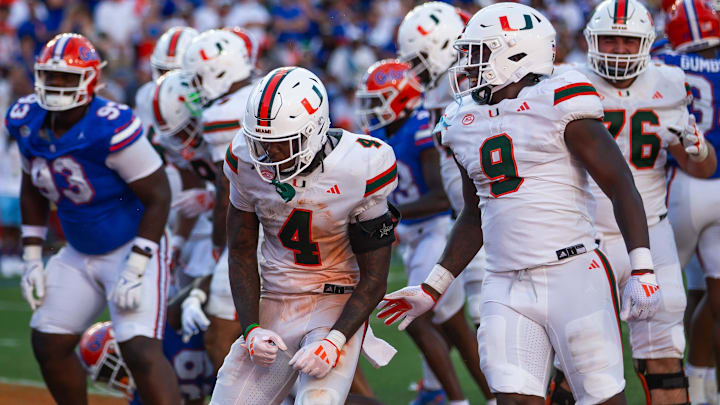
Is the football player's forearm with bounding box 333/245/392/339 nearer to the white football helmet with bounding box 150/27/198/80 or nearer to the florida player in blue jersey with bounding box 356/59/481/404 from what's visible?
the florida player in blue jersey with bounding box 356/59/481/404

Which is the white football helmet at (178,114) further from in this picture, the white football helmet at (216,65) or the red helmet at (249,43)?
the red helmet at (249,43)

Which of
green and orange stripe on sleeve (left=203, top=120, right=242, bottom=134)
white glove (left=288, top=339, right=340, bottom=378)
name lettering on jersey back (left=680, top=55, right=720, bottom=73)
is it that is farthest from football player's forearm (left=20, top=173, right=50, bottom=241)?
name lettering on jersey back (left=680, top=55, right=720, bottom=73)

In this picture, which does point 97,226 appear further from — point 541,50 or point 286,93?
point 541,50

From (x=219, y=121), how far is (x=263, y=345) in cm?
199

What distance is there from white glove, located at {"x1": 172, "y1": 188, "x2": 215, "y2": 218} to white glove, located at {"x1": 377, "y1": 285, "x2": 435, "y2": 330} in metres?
2.24

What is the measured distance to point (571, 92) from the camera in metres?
3.71

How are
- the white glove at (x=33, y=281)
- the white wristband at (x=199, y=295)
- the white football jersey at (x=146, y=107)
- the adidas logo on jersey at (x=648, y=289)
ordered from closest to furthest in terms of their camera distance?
the adidas logo on jersey at (x=648, y=289) → the white glove at (x=33, y=281) → the white wristband at (x=199, y=295) → the white football jersey at (x=146, y=107)

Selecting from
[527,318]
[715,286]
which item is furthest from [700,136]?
[527,318]

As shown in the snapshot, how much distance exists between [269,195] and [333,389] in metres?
0.75

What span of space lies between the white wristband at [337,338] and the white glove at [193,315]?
156 centimetres

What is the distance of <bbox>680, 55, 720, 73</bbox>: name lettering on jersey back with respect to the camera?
18.0 ft

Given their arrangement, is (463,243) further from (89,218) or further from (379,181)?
(89,218)

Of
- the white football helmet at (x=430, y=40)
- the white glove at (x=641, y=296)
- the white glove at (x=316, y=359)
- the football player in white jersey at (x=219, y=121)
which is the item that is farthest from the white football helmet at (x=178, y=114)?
the white glove at (x=641, y=296)

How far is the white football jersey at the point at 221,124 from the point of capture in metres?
5.37
